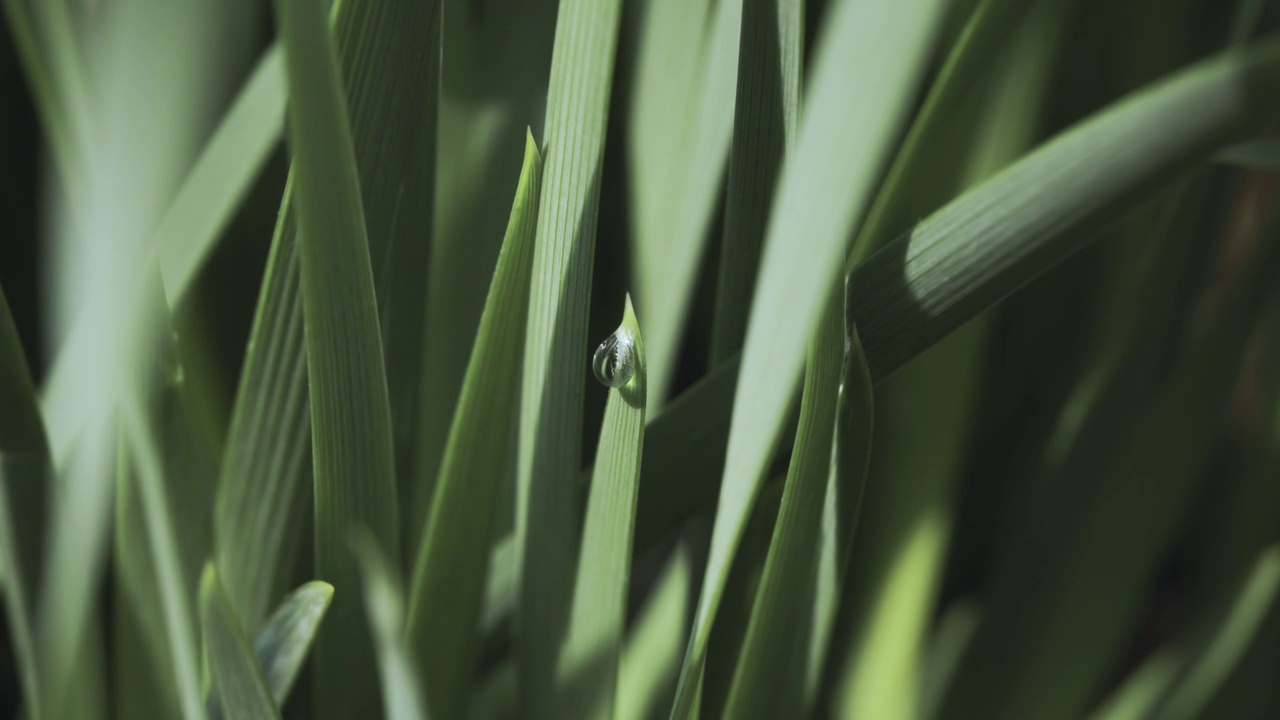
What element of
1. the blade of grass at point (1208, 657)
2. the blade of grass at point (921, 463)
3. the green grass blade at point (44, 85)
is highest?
the green grass blade at point (44, 85)

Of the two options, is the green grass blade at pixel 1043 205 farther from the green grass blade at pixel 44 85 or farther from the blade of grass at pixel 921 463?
the green grass blade at pixel 44 85

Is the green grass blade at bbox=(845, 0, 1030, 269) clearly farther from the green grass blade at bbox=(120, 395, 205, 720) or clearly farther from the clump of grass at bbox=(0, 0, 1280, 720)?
the green grass blade at bbox=(120, 395, 205, 720)

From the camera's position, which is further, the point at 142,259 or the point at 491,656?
the point at 491,656

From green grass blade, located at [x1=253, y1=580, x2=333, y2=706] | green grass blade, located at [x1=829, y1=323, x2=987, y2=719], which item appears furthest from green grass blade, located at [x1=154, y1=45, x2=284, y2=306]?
green grass blade, located at [x1=829, y1=323, x2=987, y2=719]

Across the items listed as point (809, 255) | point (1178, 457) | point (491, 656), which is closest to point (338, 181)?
point (809, 255)

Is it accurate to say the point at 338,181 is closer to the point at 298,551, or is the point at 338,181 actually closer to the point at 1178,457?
the point at 298,551

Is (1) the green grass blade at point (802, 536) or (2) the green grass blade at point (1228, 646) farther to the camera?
(2) the green grass blade at point (1228, 646)

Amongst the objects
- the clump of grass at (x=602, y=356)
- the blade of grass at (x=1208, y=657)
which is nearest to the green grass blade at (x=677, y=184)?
the clump of grass at (x=602, y=356)
